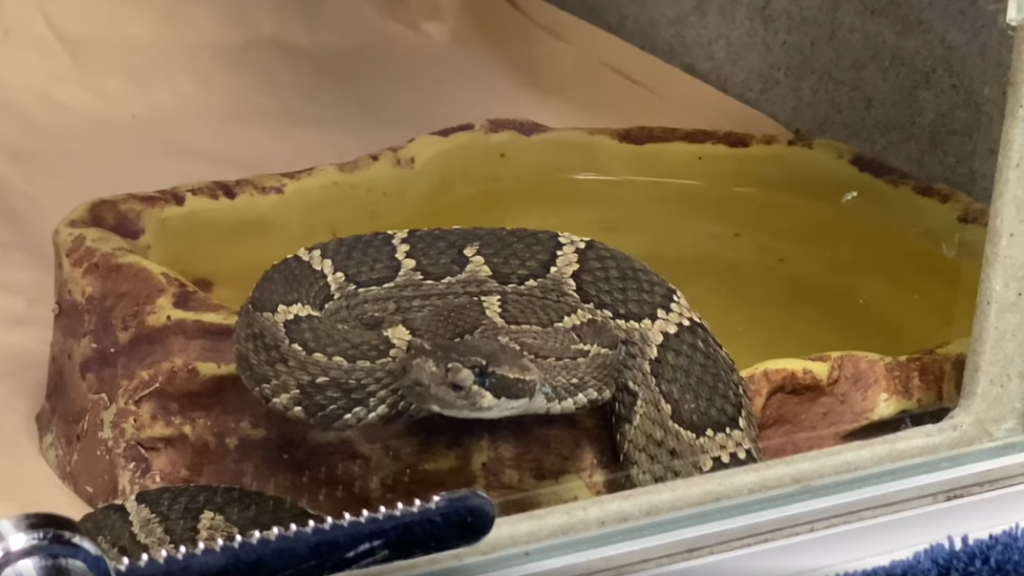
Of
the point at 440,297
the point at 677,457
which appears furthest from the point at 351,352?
the point at 677,457

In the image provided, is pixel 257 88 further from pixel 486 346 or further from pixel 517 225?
pixel 486 346

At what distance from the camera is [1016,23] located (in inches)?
41.3

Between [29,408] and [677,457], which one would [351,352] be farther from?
[29,408]

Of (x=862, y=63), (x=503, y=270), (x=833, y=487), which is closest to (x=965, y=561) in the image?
(x=833, y=487)

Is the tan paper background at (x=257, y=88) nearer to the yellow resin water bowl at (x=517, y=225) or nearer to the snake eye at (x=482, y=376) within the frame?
the yellow resin water bowl at (x=517, y=225)

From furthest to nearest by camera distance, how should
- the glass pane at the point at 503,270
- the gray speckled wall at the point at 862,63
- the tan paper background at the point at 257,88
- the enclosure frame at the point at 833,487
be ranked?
1. the tan paper background at the point at 257,88
2. the gray speckled wall at the point at 862,63
3. the glass pane at the point at 503,270
4. the enclosure frame at the point at 833,487

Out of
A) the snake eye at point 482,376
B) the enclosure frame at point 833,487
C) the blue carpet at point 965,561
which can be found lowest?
the blue carpet at point 965,561

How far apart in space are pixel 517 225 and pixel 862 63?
0.88 m

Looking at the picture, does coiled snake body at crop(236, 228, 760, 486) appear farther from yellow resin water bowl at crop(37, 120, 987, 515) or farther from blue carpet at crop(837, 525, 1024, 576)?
blue carpet at crop(837, 525, 1024, 576)

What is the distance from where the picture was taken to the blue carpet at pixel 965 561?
91 cm

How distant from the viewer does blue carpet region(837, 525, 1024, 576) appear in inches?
36.0

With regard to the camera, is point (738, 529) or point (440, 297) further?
point (440, 297)

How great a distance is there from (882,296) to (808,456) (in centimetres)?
61

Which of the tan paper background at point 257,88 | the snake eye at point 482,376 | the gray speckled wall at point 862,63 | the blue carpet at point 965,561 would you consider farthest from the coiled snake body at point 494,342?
the tan paper background at point 257,88
